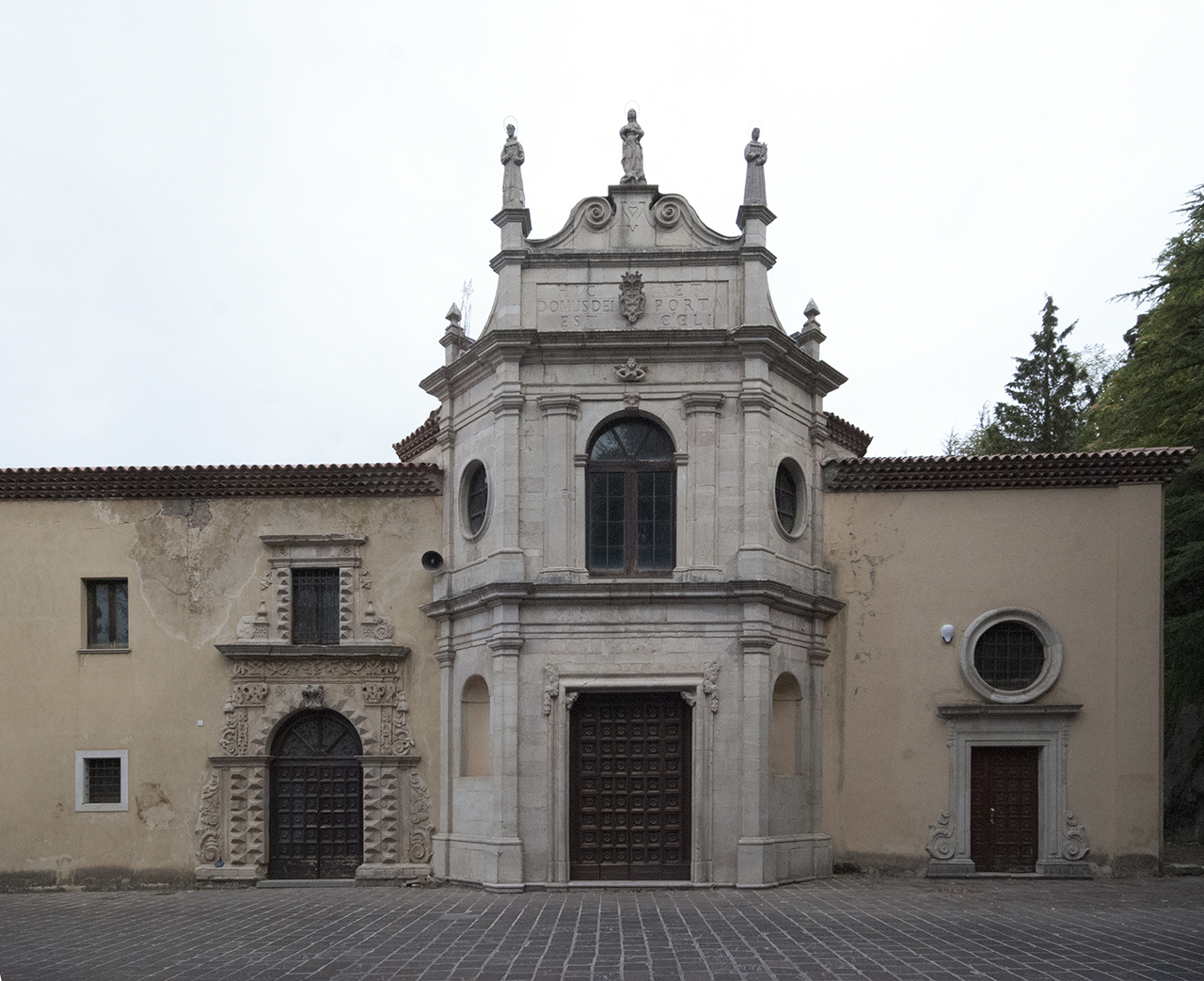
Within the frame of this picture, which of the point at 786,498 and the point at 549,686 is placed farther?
the point at 786,498

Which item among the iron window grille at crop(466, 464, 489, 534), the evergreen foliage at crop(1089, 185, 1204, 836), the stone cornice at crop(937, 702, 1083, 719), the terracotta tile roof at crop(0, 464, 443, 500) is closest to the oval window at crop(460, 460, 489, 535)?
the iron window grille at crop(466, 464, 489, 534)

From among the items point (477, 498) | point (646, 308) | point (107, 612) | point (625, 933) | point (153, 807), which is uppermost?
point (646, 308)

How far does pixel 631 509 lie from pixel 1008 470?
6.43m

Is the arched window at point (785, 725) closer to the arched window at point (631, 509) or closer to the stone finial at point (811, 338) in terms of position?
the arched window at point (631, 509)

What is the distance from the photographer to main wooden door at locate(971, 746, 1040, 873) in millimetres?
20031

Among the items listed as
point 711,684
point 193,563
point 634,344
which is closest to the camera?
point 711,684

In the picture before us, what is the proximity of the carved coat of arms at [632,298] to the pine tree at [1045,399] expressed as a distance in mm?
25688

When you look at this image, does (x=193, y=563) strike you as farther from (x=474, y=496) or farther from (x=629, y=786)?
(x=629, y=786)

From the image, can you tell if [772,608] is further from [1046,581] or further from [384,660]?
[384,660]

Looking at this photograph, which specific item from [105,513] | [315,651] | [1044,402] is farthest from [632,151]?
[1044,402]

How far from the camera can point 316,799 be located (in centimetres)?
2066

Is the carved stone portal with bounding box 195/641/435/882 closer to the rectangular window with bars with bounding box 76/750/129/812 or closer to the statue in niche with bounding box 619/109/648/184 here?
the rectangular window with bars with bounding box 76/750/129/812

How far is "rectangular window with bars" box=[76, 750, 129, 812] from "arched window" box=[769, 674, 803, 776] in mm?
10792

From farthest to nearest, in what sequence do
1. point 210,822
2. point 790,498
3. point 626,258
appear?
point 790,498 < point 210,822 < point 626,258
